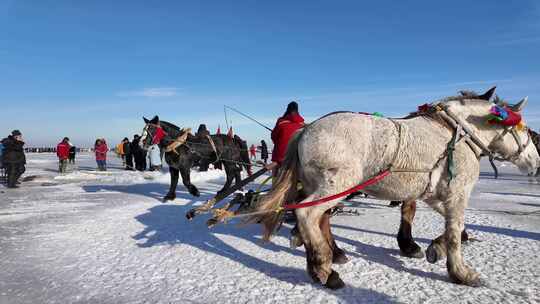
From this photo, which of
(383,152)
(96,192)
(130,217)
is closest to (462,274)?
(383,152)

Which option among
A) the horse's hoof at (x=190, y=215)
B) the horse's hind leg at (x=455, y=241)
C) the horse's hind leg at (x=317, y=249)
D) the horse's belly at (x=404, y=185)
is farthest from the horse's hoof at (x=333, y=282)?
the horse's hoof at (x=190, y=215)

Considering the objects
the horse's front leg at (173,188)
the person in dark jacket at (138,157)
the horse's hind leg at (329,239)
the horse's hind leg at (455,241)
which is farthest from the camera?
the person in dark jacket at (138,157)

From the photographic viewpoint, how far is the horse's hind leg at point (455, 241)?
3.22 metres

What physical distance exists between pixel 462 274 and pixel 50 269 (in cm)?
423

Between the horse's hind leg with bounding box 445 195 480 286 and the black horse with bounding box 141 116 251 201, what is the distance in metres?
5.25

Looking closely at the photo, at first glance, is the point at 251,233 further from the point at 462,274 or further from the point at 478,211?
the point at 478,211

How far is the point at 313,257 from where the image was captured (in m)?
3.18

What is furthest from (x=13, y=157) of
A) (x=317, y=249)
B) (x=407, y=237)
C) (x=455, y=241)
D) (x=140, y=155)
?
(x=455, y=241)

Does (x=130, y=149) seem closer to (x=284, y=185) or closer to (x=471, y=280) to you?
(x=284, y=185)

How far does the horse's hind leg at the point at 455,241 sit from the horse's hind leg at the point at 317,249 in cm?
107

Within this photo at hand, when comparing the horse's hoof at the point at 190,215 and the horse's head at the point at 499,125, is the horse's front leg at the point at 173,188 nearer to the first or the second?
the horse's hoof at the point at 190,215

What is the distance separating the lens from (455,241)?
3.28 m

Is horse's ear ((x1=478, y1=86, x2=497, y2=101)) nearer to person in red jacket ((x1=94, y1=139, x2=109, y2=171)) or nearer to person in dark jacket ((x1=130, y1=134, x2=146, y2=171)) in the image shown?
person in dark jacket ((x1=130, y1=134, x2=146, y2=171))

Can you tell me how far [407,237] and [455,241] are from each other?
88cm
